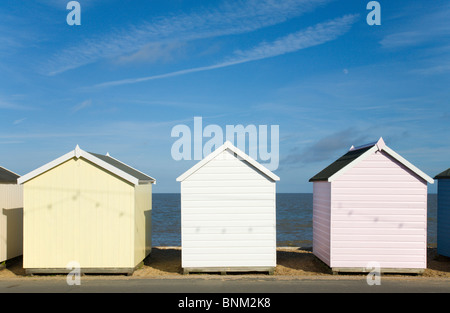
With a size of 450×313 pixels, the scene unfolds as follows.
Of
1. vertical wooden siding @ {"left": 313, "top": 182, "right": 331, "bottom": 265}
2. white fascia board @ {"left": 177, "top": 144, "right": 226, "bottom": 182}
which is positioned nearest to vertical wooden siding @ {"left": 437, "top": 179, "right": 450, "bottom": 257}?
vertical wooden siding @ {"left": 313, "top": 182, "right": 331, "bottom": 265}

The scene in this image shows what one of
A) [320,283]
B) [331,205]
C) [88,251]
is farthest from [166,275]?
[331,205]

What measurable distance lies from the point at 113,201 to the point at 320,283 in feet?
25.3

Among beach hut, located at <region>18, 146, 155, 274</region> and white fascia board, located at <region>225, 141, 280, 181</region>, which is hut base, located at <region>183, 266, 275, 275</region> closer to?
beach hut, located at <region>18, 146, 155, 274</region>

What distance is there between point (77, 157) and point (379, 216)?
36.4ft

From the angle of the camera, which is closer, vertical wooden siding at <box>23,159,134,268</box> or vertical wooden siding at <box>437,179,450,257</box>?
vertical wooden siding at <box>23,159,134,268</box>

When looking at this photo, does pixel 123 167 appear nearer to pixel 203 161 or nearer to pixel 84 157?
pixel 84 157

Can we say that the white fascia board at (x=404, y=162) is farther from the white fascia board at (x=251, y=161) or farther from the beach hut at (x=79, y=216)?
the beach hut at (x=79, y=216)

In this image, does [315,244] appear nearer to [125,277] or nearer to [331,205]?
[331,205]

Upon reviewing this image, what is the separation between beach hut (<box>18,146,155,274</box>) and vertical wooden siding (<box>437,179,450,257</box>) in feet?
43.2

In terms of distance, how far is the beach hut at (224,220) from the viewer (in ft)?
47.5

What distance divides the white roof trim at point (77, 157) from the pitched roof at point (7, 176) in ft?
8.72

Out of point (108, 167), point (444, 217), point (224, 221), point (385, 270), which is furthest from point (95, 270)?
point (444, 217)

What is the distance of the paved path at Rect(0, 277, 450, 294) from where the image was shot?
40.1 feet

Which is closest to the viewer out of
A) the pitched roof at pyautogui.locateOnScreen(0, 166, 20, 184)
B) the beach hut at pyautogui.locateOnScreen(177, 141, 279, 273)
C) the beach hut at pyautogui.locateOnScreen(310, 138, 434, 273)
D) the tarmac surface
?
the tarmac surface
